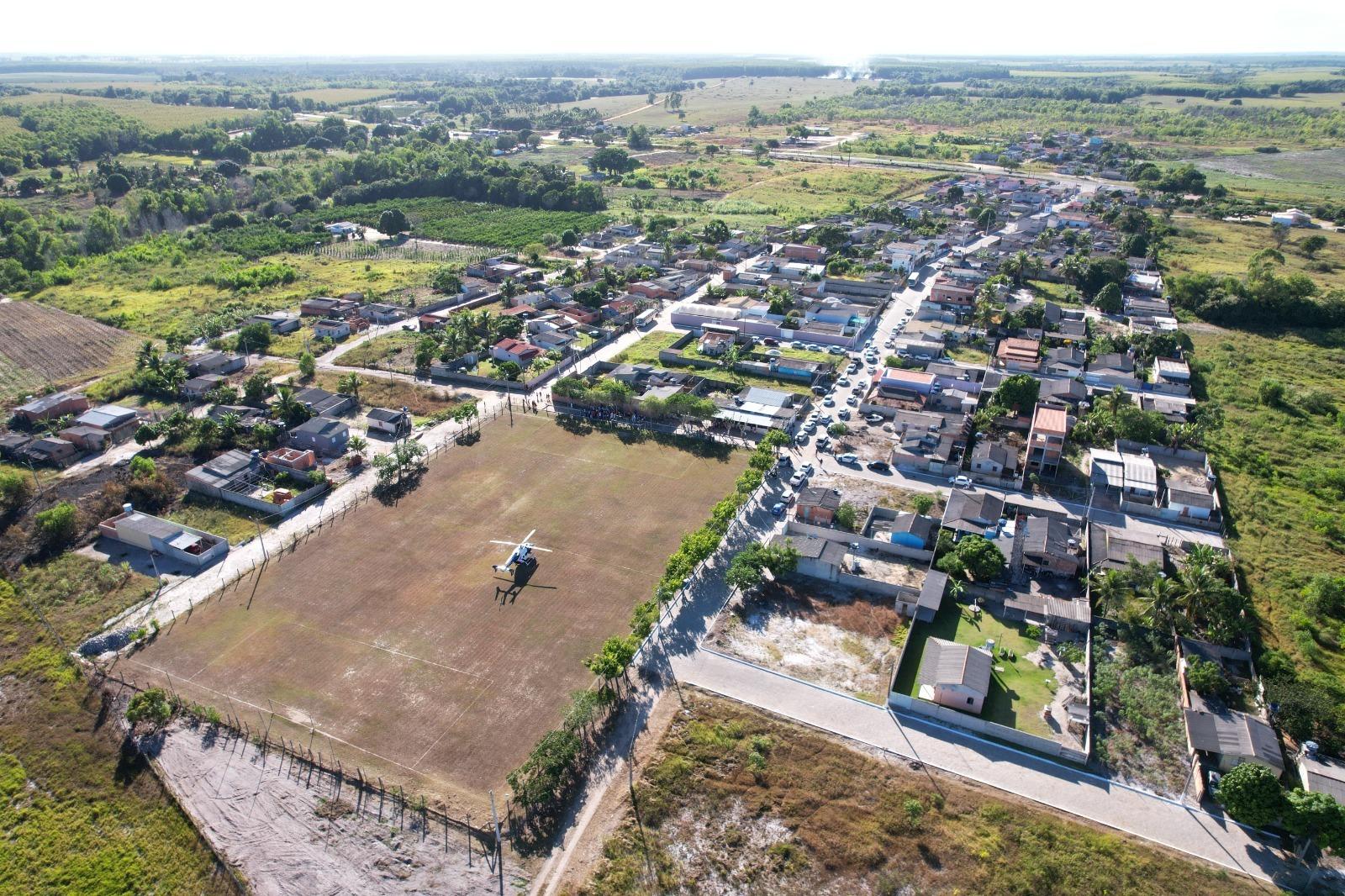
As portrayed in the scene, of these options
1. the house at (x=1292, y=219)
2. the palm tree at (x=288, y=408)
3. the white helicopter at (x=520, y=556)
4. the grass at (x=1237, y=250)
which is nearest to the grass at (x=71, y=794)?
the white helicopter at (x=520, y=556)

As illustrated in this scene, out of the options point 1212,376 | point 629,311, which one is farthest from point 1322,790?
point 629,311

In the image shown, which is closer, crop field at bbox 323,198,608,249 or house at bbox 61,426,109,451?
house at bbox 61,426,109,451

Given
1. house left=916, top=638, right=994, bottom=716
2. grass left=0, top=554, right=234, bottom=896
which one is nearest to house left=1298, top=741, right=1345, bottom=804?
house left=916, top=638, right=994, bottom=716

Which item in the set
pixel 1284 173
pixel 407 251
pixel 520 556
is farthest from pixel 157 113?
pixel 1284 173

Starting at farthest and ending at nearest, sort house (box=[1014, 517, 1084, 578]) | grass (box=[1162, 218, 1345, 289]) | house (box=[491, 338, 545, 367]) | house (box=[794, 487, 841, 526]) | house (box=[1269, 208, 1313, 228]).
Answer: house (box=[1269, 208, 1313, 228]) → grass (box=[1162, 218, 1345, 289]) → house (box=[491, 338, 545, 367]) → house (box=[794, 487, 841, 526]) → house (box=[1014, 517, 1084, 578])

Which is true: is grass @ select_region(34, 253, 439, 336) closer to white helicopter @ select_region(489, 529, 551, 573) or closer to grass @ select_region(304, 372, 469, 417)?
grass @ select_region(304, 372, 469, 417)

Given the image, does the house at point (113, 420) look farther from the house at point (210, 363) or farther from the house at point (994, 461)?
the house at point (994, 461)
